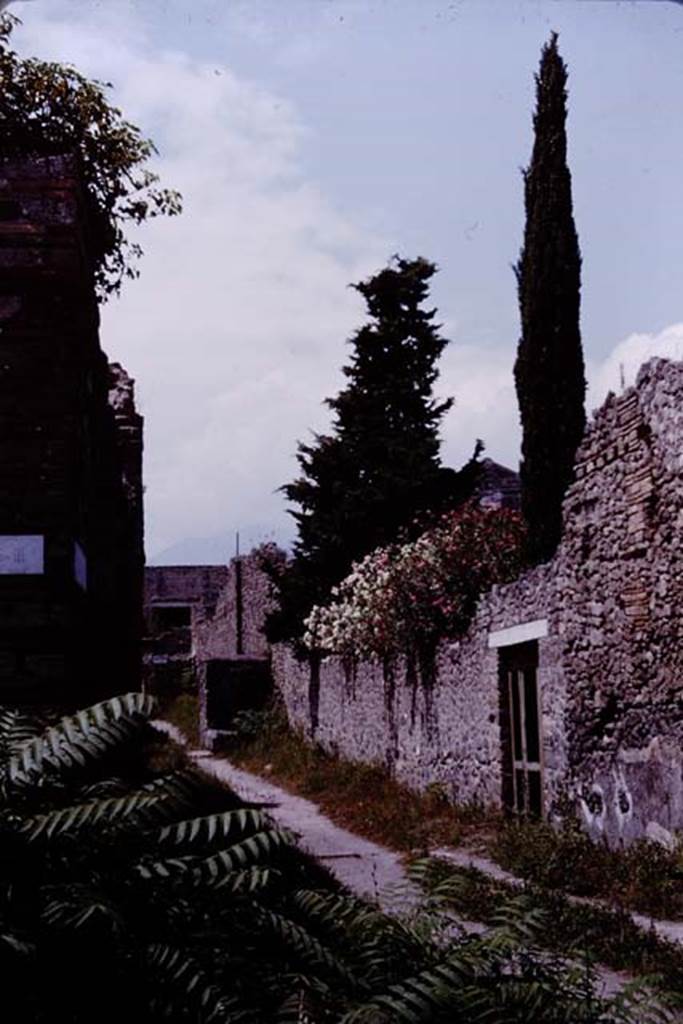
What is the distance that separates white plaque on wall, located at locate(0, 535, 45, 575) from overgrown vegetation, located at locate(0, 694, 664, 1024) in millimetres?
4929

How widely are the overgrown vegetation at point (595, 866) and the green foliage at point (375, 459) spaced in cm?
1057

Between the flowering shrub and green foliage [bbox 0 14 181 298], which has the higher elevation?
green foliage [bbox 0 14 181 298]

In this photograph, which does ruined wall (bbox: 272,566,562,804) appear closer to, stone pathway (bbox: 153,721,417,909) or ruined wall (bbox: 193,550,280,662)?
stone pathway (bbox: 153,721,417,909)

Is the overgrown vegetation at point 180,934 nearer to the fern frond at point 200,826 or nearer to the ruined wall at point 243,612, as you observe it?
the fern frond at point 200,826

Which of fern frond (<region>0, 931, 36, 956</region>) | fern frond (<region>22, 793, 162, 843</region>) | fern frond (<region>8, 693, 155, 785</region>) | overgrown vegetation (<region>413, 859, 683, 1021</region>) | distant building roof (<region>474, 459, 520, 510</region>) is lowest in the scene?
overgrown vegetation (<region>413, 859, 683, 1021</region>)

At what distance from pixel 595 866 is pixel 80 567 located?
13.4 feet

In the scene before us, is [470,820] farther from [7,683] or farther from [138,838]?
[138,838]

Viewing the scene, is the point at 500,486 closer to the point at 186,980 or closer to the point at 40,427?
the point at 40,427

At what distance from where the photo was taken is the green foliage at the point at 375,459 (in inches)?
838

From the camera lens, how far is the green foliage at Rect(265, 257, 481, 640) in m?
21.3

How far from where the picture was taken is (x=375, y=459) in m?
22.0

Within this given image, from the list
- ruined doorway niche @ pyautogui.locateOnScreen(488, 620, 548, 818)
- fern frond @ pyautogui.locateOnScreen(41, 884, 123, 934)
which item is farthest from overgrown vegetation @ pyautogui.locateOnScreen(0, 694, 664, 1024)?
ruined doorway niche @ pyautogui.locateOnScreen(488, 620, 548, 818)

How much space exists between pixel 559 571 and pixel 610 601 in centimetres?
101

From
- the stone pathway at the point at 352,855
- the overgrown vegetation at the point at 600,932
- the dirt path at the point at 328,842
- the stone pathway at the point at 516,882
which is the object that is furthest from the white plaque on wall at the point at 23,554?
the stone pathway at the point at 516,882
